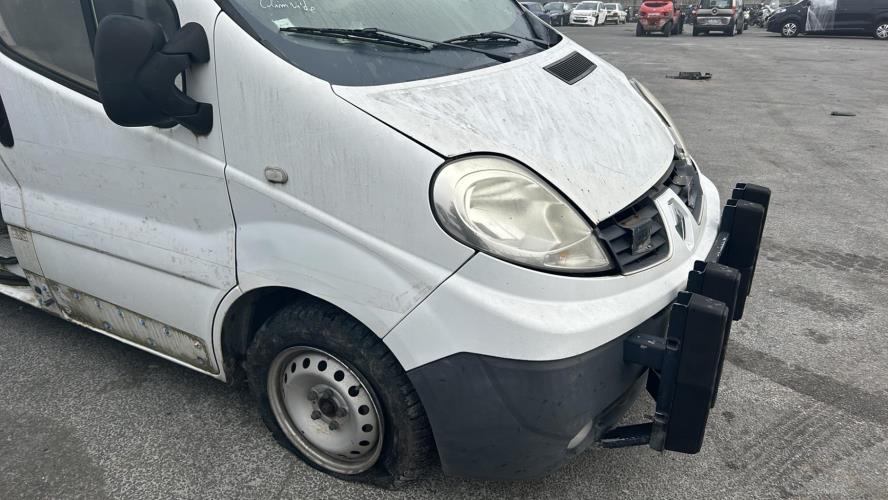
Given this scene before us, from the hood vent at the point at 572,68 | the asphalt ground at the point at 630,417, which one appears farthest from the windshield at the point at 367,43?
the asphalt ground at the point at 630,417

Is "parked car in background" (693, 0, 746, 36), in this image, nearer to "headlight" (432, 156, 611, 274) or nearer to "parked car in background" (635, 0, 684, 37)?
"parked car in background" (635, 0, 684, 37)

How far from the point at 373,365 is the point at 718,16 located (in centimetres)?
2693

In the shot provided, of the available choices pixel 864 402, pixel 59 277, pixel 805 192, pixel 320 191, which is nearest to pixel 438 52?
pixel 320 191

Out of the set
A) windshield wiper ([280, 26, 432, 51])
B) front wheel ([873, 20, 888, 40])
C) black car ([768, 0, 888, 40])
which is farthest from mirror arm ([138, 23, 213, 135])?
front wheel ([873, 20, 888, 40])

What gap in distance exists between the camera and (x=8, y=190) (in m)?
2.86

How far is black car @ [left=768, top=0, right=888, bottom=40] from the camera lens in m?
21.2

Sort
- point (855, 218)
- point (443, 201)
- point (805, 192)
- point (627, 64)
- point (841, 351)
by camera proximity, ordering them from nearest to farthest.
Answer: point (443, 201), point (841, 351), point (855, 218), point (805, 192), point (627, 64)

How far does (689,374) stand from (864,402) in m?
1.50

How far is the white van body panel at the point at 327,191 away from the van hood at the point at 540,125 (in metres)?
0.09

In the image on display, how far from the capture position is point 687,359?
1.85 m

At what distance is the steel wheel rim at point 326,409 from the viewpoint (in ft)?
7.13

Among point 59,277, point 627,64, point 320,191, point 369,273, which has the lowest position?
point 627,64

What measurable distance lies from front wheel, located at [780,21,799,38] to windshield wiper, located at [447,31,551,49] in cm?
2532

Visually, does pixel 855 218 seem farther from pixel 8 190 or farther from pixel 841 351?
pixel 8 190
